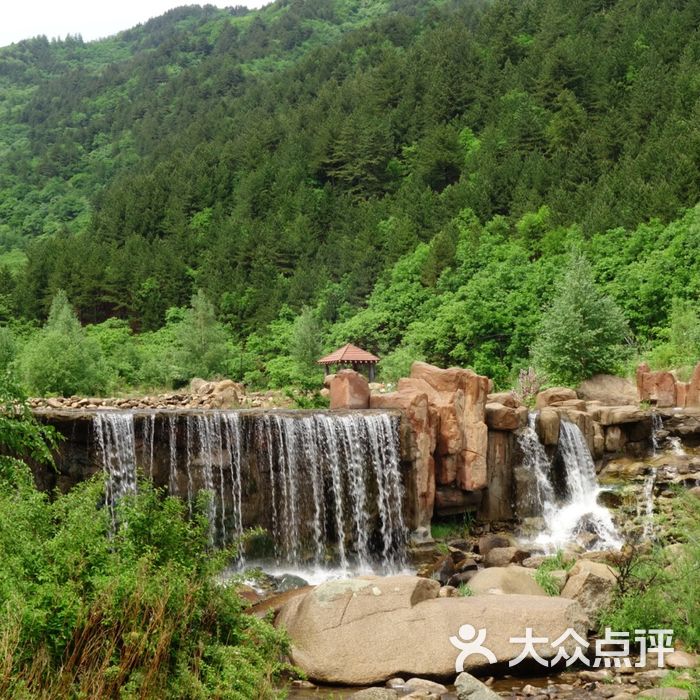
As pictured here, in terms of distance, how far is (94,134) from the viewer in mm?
84625

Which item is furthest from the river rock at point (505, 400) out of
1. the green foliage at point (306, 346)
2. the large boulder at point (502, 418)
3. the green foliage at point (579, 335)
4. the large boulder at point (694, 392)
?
the green foliage at point (306, 346)

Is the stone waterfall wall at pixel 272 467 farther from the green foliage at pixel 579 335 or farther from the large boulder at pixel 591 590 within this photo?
the green foliage at pixel 579 335

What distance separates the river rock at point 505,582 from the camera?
40.7 ft

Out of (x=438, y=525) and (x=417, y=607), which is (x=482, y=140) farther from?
(x=417, y=607)

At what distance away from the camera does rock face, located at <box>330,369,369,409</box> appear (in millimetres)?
18766

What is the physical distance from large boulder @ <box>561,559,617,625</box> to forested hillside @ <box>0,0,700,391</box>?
17533 millimetres

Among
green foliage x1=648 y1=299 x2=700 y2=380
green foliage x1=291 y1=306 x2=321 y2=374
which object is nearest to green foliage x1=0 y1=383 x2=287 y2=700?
green foliage x1=648 y1=299 x2=700 y2=380

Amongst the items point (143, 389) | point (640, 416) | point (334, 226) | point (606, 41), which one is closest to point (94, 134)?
point (334, 226)

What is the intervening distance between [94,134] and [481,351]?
212 feet

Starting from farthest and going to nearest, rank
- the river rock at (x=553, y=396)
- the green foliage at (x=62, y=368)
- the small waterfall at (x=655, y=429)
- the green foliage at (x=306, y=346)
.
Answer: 1. the green foliage at (x=306, y=346)
2. the green foliage at (x=62, y=368)
3. the river rock at (x=553, y=396)
4. the small waterfall at (x=655, y=429)

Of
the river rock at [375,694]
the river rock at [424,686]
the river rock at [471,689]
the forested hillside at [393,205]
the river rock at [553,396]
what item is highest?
the forested hillside at [393,205]

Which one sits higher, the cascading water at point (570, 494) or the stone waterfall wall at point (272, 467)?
the stone waterfall wall at point (272, 467)

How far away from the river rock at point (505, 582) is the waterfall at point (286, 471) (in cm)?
380

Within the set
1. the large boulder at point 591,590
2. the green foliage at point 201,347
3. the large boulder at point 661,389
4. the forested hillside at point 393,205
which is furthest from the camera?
the green foliage at point 201,347
